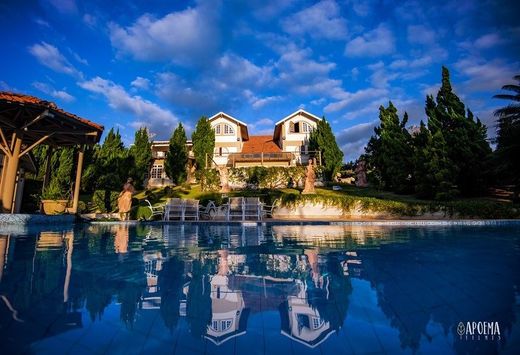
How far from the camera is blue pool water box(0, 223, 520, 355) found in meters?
2.29

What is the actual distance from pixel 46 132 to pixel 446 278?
16.9m

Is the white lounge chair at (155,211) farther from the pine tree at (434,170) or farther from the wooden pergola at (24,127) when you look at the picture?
the pine tree at (434,170)

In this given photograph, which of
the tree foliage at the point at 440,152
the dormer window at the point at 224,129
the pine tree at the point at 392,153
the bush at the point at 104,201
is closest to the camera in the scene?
the bush at the point at 104,201

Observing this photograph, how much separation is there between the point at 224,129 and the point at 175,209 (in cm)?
2594

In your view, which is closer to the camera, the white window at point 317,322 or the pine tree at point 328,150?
the white window at point 317,322

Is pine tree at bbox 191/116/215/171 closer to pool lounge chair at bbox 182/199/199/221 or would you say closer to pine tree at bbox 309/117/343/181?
pine tree at bbox 309/117/343/181

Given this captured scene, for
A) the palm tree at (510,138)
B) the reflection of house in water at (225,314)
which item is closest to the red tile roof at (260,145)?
the palm tree at (510,138)

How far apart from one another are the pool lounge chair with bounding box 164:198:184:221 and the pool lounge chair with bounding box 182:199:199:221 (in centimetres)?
30

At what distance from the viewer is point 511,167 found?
21203 mm

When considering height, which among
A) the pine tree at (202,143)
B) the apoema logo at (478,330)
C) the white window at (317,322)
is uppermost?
the pine tree at (202,143)

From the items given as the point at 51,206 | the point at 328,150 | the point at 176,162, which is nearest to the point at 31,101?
the point at 51,206

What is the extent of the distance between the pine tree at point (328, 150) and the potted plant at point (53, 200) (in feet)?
84.2

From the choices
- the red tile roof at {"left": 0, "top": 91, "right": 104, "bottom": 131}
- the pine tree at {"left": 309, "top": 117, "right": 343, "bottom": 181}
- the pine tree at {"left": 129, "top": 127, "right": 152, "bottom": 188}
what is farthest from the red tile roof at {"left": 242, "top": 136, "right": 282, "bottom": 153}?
the red tile roof at {"left": 0, "top": 91, "right": 104, "bottom": 131}

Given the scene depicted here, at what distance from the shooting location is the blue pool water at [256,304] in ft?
7.50
